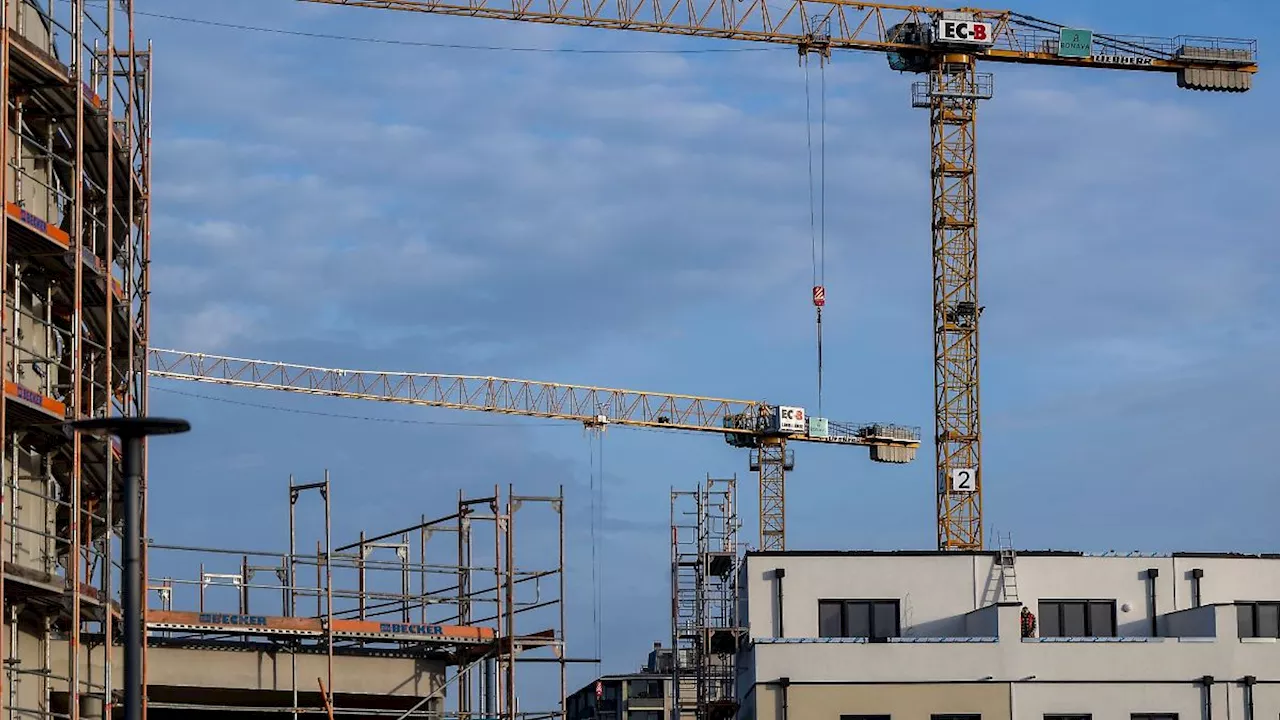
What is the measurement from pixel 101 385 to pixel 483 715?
12.5m

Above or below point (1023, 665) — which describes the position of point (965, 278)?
above

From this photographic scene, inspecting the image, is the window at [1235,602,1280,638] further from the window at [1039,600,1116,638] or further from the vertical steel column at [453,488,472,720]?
the vertical steel column at [453,488,472,720]

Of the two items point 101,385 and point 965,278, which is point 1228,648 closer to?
point 101,385

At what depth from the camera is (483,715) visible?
178 ft

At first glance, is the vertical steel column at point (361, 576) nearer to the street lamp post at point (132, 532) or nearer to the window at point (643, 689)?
the street lamp post at point (132, 532)

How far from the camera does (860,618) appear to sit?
72.4 meters

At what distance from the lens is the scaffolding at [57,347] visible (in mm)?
41906

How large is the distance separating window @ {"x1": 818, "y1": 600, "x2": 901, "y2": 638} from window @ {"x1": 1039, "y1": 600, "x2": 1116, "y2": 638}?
16.2 ft

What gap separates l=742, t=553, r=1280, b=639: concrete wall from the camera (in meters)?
72.3

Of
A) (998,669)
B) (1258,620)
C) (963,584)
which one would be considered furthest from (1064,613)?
(1258,620)

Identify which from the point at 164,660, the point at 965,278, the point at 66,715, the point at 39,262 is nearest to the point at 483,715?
the point at 164,660

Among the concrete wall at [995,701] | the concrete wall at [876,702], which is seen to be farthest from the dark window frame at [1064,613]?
the concrete wall at [876,702]

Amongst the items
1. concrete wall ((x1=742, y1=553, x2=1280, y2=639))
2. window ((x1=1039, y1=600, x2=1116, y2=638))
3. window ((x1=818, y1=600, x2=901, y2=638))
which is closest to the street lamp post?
concrete wall ((x1=742, y1=553, x2=1280, y2=639))

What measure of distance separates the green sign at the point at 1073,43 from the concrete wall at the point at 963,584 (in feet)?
249
